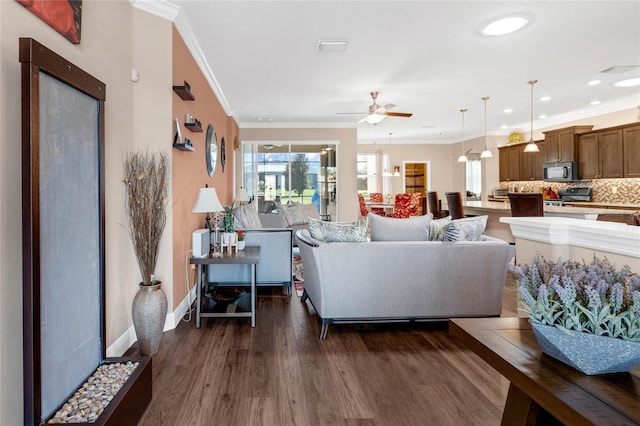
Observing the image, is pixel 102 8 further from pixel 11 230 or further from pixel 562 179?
pixel 562 179

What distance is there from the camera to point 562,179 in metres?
7.55

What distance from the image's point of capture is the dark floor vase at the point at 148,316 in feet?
8.52

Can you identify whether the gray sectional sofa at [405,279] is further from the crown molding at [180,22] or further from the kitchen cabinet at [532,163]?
the kitchen cabinet at [532,163]

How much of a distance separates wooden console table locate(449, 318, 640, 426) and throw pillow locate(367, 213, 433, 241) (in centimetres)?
200

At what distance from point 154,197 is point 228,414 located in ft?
4.87

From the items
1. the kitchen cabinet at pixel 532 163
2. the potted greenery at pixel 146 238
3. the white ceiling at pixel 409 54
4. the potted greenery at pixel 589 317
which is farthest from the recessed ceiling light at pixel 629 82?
the potted greenery at pixel 146 238

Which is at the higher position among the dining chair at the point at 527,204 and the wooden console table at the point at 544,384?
the dining chair at the point at 527,204

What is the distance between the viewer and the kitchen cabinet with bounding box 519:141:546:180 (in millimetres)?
8273

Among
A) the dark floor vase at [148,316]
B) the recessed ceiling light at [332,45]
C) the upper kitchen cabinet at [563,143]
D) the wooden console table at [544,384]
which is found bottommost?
the dark floor vase at [148,316]

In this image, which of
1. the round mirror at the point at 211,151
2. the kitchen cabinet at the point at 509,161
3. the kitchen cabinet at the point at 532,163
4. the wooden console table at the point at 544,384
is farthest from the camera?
the kitchen cabinet at the point at 509,161

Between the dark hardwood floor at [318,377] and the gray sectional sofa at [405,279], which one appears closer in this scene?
the dark hardwood floor at [318,377]

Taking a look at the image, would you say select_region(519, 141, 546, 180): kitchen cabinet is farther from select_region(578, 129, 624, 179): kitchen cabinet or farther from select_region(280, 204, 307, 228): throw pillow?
select_region(280, 204, 307, 228): throw pillow

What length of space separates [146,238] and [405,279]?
1.98 m

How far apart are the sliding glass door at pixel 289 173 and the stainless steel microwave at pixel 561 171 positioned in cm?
456
